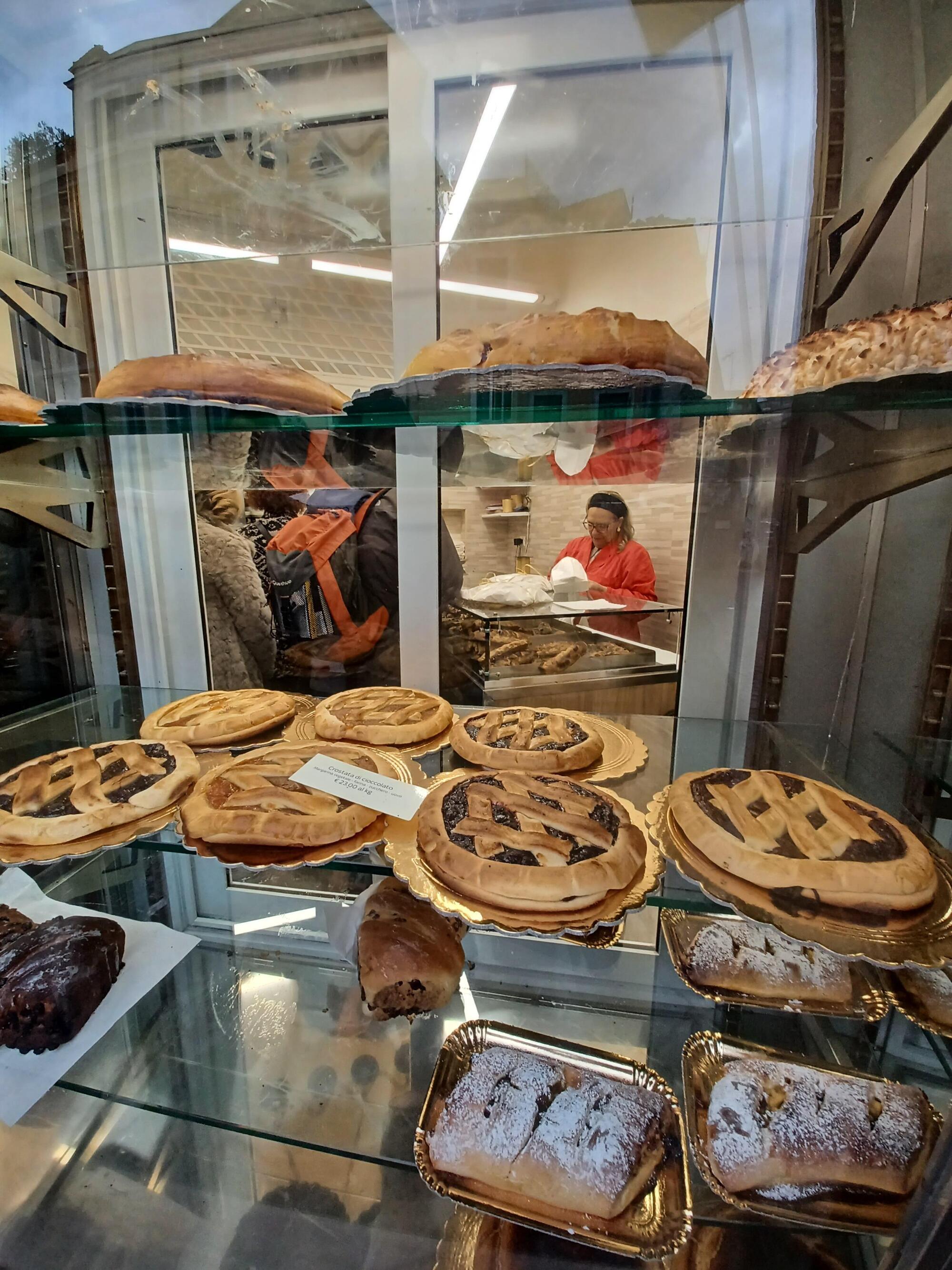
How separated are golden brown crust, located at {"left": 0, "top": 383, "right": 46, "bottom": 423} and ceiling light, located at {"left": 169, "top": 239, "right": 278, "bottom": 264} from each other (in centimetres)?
47

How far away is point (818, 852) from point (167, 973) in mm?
1285

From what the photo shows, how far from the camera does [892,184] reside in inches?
30.9

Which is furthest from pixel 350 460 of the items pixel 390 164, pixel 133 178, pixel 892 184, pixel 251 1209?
pixel 251 1209

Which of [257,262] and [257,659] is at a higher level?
[257,262]

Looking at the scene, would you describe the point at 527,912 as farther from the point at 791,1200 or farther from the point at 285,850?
the point at 791,1200

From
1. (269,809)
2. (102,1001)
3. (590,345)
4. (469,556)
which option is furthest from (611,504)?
(102,1001)

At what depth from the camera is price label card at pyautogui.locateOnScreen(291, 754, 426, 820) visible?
2.51 feet

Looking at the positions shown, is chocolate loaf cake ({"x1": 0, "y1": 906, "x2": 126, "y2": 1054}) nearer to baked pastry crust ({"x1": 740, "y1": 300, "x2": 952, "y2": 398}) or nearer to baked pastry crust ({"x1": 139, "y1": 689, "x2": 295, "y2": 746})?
baked pastry crust ({"x1": 139, "y1": 689, "x2": 295, "y2": 746})

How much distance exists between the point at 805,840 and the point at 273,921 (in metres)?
1.21

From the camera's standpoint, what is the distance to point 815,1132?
0.75 m

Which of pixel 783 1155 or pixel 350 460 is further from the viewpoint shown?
pixel 350 460

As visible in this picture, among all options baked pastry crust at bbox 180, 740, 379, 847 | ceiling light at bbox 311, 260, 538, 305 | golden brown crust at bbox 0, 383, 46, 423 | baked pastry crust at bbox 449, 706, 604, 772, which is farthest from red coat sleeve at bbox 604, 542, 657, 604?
golden brown crust at bbox 0, 383, 46, 423

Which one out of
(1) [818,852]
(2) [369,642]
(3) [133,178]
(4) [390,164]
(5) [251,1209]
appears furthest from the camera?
(2) [369,642]

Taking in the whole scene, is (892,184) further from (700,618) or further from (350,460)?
(350,460)
